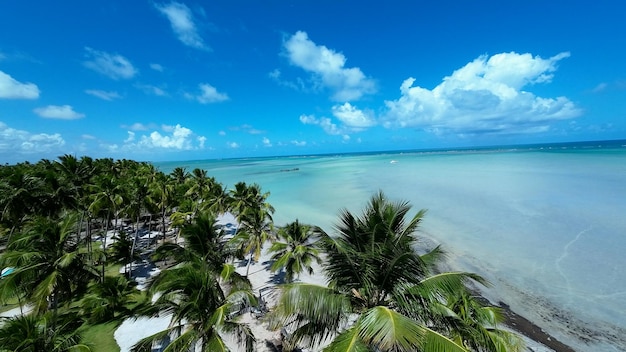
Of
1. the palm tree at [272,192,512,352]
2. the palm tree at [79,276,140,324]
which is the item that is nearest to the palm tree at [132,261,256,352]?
the palm tree at [272,192,512,352]

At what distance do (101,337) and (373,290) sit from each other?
14798 millimetres

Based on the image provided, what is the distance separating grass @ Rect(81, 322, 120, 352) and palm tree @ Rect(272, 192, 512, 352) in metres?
11.4

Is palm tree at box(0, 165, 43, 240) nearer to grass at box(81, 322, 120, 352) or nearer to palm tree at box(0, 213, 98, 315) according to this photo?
palm tree at box(0, 213, 98, 315)

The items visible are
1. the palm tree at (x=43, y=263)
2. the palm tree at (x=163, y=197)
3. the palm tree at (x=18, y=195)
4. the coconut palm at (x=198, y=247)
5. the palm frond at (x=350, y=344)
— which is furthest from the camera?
the palm tree at (x=163, y=197)

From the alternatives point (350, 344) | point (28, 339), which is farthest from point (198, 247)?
point (350, 344)

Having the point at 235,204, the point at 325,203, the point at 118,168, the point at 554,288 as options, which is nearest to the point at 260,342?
the point at 235,204

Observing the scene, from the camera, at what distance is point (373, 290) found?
736cm

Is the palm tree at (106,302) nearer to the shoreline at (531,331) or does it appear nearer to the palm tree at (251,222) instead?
the palm tree at (251,222)

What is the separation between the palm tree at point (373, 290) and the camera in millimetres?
5660

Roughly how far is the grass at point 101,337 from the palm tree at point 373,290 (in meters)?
11.4

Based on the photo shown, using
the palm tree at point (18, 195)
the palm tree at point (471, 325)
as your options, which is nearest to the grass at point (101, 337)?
the palm tree at point (18, 195)

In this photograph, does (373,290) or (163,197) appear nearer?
(373,290)

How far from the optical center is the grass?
12.9 meters

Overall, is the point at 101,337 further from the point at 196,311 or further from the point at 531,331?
the point at 531,331
